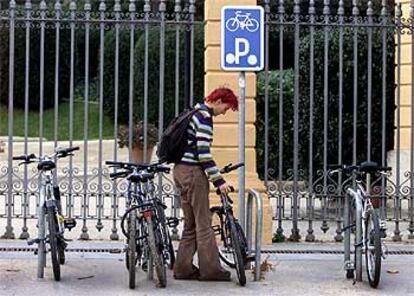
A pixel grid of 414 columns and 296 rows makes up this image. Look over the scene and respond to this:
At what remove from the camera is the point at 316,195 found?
11.0 m

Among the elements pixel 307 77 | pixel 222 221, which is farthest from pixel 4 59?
pixel 222 221

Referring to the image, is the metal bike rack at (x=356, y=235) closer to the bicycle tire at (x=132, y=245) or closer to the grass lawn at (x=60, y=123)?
the bicycle tire at (x=132, y=245)

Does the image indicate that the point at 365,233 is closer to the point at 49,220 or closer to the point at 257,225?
the point at 257,225

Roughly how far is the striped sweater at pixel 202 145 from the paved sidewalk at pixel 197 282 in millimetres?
1051

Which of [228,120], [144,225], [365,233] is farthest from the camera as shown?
[228,120]

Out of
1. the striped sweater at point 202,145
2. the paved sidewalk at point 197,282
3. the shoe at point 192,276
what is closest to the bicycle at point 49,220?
the paved sidewalk at point 197,282

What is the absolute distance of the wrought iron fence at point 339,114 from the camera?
1082cm

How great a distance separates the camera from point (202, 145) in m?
8.09

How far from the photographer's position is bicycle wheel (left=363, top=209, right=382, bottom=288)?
7945 mm

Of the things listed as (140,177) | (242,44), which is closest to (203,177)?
(140,177)

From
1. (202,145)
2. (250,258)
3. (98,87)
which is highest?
(98,87)

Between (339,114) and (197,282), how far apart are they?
11.2ft

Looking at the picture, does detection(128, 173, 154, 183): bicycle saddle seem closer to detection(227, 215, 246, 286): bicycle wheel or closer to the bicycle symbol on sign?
detection(227, 215, 246, 286): bicycle wheel

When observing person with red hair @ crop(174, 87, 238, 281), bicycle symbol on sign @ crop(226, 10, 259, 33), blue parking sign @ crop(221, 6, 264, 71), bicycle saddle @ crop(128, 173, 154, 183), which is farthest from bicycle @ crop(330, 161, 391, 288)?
bicycle saddle @ crop(128, 173, 154, 183)
